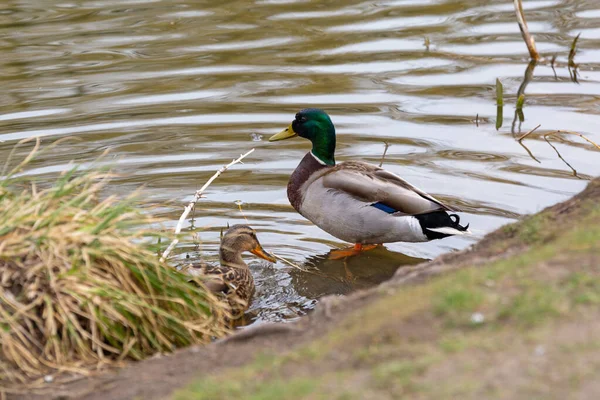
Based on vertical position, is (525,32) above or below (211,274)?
above

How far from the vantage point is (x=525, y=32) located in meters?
10.3

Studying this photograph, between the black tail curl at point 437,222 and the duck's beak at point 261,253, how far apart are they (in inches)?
A: 43.6

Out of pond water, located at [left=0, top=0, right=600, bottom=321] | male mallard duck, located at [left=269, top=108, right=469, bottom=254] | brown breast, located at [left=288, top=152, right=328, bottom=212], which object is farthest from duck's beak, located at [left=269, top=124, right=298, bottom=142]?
male mallard duck, located at [left=269, top=108, right=469, bottom=254]

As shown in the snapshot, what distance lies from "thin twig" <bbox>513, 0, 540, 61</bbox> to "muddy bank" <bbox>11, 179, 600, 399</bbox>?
19.2 ft

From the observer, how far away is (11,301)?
175 inches

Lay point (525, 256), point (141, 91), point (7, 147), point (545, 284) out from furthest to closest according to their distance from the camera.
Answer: point (141, 91) → point (7, 147) → point (525, 256) → point (545, 284)

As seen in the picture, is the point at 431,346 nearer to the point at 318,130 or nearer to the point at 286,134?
the point at 318,130

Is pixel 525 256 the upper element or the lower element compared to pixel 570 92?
upper

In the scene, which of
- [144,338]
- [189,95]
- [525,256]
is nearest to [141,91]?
[189,95]

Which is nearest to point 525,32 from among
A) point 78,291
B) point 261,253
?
point 261,253

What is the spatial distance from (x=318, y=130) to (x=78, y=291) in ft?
11.9

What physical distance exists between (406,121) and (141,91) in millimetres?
2885

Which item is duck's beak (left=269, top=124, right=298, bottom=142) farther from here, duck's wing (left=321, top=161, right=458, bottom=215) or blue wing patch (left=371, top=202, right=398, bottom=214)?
blue wing patch (left=371, top=202, right=398, bottom=214)

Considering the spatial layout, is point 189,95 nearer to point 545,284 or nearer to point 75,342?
point 75,342
